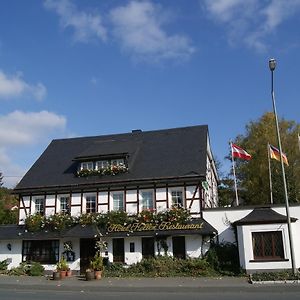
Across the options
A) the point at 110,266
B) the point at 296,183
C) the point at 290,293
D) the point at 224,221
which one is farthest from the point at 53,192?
the point at 296,183

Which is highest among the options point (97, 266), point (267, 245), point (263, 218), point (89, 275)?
point (263, 218)

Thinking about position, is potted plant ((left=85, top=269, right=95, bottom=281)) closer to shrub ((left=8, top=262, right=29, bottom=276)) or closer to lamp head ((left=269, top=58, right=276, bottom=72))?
shrub ((left=8, top=262, right=29, bottom=276))

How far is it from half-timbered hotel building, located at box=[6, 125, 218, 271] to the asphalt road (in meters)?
6.67

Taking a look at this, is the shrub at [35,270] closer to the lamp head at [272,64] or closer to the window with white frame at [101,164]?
the window with white frame at [101,164]

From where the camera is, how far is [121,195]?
2781cm

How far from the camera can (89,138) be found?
34.9 m

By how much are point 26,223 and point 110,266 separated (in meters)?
6.67

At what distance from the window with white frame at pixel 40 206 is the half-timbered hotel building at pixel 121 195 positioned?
0.07 m

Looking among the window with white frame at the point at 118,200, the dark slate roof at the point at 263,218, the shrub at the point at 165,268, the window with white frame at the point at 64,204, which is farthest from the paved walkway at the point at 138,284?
the window with white frame at the point at 64,204

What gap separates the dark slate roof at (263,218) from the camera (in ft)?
75.0

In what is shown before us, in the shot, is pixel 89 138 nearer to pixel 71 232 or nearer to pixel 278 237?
pixel 71 232

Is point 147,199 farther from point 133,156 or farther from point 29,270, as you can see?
point 29,270

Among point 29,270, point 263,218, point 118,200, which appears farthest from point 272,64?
point 29,270

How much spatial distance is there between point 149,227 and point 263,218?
6762 mm
